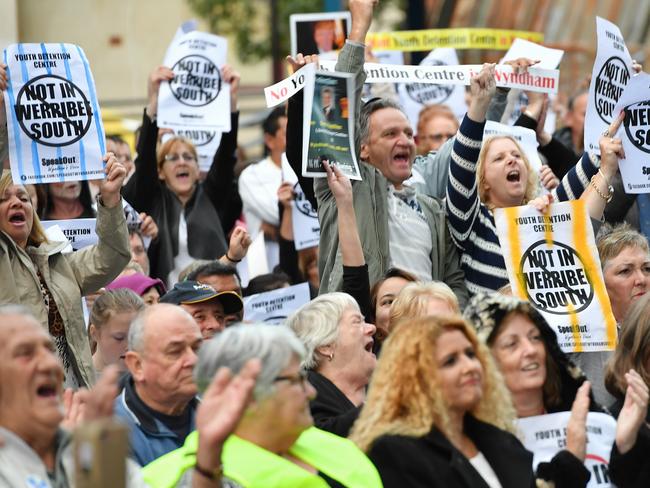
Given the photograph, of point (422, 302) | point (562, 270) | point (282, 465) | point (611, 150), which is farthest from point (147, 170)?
point (282, 465)

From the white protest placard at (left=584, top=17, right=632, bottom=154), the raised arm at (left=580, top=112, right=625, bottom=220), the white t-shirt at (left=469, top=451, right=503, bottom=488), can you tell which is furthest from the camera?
the white protest placard at (left=584, top=17, right=632, bottom=154)

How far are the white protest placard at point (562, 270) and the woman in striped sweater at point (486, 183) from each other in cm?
51

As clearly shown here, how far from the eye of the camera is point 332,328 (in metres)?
6.54

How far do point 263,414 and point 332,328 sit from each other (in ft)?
5.48

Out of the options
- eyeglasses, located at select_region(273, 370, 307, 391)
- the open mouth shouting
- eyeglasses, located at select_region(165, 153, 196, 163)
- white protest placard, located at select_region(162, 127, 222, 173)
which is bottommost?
white protest placard, located at select_region(162, 127, 222, 173)

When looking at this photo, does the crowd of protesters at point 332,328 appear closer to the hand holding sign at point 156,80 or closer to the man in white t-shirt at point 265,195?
the hand holding sign at point 156,80

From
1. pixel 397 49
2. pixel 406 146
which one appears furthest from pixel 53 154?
pixel 397 49

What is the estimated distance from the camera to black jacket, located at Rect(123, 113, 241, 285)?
31.3ft

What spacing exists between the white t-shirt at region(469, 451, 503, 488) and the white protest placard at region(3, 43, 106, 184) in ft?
9.90

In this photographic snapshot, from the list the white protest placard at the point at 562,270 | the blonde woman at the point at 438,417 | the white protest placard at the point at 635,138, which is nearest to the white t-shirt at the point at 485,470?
the blonde woman at the point at 438,417

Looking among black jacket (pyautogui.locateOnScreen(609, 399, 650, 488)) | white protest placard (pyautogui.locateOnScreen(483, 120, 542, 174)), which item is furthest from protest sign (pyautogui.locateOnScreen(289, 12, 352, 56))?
black jacket (pyautogui.locateOnScreen(609, 399, 650, 488))

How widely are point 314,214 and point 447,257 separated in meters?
2.18

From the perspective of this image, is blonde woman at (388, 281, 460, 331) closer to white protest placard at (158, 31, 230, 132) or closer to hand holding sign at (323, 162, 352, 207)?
hand holding sign at (323, 162, 352, 207)

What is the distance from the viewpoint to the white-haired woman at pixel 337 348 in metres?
6.47
